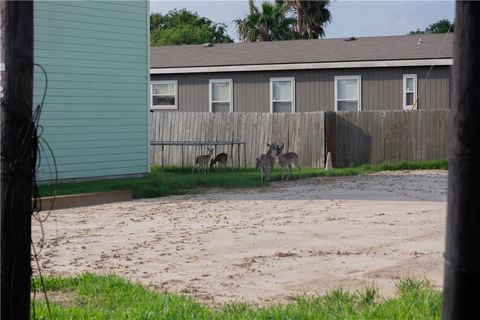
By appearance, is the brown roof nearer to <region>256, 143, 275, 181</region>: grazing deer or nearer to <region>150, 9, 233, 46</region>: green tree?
<region>256, 143, 275, 181</region>: grazing deer

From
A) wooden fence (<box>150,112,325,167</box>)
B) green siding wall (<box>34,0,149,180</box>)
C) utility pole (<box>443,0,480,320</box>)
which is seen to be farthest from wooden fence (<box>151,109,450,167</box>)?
utility pole (<box>443,0,480,320</box>)

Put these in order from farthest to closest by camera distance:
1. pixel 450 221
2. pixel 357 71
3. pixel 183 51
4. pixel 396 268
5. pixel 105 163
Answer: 1. pixel 183 51
2. pixel 357 71
3. pixel 105 163
4. pixel 396 268
5. pixel 450 221

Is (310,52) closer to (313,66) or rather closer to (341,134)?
(313,66)

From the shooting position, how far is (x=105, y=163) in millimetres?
23359

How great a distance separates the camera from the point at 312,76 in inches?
1324

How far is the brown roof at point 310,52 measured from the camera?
32.7 meters

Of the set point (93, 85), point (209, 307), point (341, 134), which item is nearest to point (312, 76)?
point (341, 134)

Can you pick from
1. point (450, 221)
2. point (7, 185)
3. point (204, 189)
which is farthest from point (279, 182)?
point (450, 221)

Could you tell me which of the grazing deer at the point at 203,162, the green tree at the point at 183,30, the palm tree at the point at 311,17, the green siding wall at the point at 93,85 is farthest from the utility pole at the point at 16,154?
the green tree at the point at 183,30

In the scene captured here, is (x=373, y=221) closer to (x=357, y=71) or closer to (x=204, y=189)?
(x=204, y=189)

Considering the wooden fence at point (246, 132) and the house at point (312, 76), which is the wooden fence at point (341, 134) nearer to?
the wooden fence at point (246, 132)

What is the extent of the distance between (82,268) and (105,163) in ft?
41.5

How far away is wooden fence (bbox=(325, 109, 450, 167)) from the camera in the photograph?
30250mm

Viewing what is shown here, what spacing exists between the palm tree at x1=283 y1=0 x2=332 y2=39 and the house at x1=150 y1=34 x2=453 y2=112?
1711 centimetres
